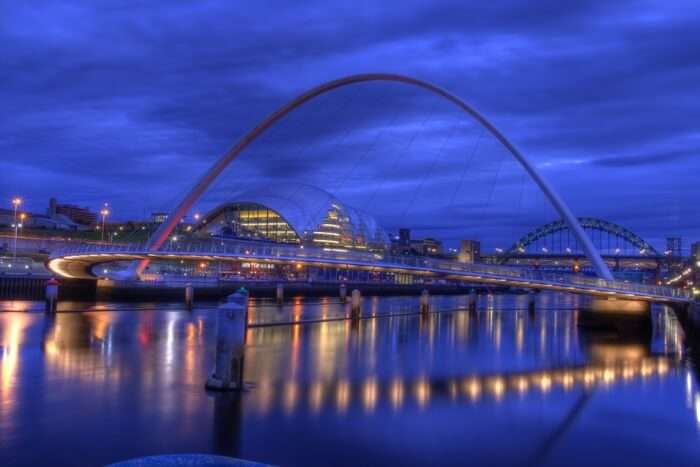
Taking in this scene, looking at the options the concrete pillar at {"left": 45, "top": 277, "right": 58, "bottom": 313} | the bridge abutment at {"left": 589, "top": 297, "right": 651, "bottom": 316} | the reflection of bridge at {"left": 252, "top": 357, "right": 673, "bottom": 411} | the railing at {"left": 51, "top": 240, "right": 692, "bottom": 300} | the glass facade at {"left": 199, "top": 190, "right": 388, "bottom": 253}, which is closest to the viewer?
the reflection of bridge at {"left": 252, "top": 357, "right": 673, "bottom": 411}

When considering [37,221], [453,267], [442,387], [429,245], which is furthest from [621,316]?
[429,245]

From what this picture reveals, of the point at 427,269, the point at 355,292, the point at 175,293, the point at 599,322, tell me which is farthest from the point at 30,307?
the point at 599,322

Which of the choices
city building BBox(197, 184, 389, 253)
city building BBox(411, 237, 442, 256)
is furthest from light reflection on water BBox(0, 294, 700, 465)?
city building BBox(411, 237, 442, 256)

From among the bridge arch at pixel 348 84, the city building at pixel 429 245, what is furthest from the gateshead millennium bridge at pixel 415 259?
the city building at pixel 429 245

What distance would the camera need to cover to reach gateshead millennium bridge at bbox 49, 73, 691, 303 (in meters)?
32.3

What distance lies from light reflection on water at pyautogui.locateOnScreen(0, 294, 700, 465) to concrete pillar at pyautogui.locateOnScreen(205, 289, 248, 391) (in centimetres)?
59

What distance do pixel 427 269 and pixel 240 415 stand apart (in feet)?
61.4

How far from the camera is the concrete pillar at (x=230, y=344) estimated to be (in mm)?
15383

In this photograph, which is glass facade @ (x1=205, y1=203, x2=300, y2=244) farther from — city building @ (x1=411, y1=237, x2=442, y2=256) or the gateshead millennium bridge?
city building @ (x1=411, y1=237, x2=442, y2=256)

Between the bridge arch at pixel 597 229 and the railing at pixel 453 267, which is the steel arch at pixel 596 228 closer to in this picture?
the bridge arch at pixel 597 229

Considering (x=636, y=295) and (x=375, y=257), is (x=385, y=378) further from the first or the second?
(x=636, y=295)

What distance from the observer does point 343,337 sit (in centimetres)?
3112

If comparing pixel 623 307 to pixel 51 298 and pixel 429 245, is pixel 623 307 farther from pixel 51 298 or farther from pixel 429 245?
pixel 429 245

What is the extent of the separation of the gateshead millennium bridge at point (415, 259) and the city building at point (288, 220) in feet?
117
